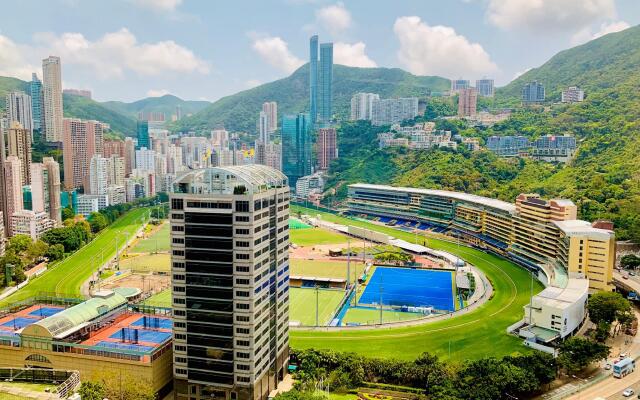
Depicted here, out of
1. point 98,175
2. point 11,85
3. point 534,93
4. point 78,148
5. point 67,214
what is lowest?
point 67,214

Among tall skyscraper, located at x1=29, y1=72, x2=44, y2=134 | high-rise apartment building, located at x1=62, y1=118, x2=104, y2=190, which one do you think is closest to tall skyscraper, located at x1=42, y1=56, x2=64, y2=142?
tall skyscraper, located at x1=29, y1=72, x2=44, y2=134

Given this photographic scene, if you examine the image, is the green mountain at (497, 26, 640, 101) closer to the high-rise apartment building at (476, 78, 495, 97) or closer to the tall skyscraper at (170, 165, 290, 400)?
the high-rise apartment building at (476, 78, 495, 97)

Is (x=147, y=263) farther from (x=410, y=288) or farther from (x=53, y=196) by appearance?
(x=410, y=288)

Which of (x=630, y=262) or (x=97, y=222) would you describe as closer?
(x=630, y=262)

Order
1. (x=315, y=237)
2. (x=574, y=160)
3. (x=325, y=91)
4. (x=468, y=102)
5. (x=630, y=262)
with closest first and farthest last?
1. (x=630, y=262)
2. (x=315, y=237)
3. (x=574, y=160)
4. (x=468, y=102)
5. (x=325, y=91)

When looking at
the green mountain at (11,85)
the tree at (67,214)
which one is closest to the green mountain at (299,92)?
the green mountain at (11,85)

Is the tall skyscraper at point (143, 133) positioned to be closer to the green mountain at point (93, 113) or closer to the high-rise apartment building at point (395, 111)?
the green mountain at point (93, 113)

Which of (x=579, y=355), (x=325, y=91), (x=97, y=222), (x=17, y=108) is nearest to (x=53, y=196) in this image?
(x=97, y=222)
